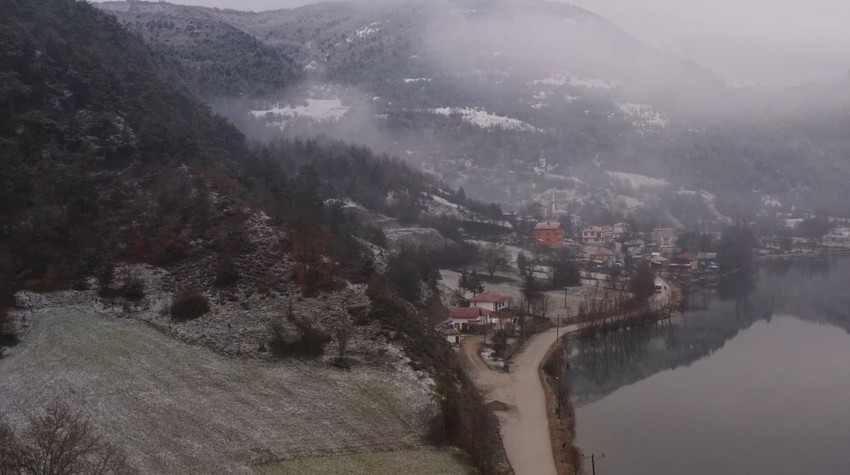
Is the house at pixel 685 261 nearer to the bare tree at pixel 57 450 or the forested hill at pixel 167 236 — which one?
the forested hill at pixel 167 236

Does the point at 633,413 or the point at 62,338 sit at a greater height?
the point at 62,338

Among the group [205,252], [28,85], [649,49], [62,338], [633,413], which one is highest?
[649,49]

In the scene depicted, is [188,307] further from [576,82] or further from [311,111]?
[576,82]

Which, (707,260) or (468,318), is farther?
(707,260)

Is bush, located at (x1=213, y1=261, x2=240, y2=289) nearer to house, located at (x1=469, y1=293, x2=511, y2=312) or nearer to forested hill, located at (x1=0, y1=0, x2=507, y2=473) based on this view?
forested hill, located at (x1=0, y1=0, x2=507, y2=473)

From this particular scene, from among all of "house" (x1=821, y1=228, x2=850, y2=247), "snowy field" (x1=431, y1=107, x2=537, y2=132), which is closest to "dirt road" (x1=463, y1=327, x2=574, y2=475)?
"house" (x1=821, y1=228, x2=850, y2=247)

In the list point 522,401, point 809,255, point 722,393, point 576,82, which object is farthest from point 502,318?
point 576,82

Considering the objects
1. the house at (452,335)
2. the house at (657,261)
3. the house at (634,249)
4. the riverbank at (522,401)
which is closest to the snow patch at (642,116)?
the house at (634,249)

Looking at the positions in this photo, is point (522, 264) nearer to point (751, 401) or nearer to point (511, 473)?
point (751, 401)

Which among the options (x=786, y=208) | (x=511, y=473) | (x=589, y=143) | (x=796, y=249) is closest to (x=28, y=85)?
(x=511, y=473)
